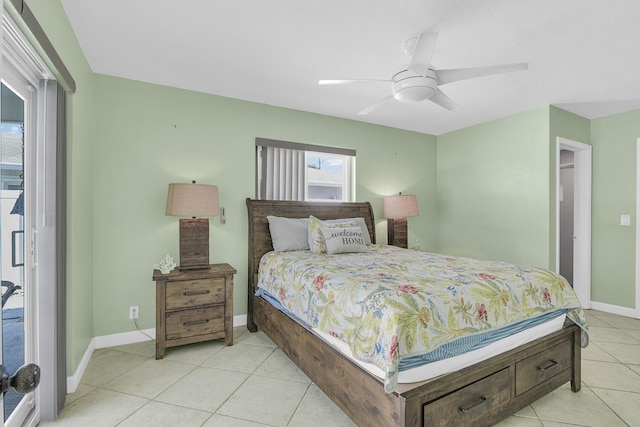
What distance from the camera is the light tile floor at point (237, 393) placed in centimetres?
194

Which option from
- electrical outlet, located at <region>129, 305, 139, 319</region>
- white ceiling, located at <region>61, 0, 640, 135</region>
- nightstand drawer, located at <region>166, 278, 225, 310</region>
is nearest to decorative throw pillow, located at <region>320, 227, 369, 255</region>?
nightstand drawer, located at <region>166, 278, 225, 310</region>

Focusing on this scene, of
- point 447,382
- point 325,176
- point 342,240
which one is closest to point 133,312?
point 342,240

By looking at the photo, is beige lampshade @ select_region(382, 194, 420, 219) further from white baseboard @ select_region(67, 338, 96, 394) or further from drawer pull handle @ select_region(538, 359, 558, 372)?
white baseboard @ select_region(67, 338, 96, 394)

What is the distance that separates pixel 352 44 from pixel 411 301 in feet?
6.35

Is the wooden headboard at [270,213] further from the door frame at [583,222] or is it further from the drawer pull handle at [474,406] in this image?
the door frame at [583,222]

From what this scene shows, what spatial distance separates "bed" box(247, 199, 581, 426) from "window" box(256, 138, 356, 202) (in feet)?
5.42

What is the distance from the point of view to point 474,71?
2.10 m

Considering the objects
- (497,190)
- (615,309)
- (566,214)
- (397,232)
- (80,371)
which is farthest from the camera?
(566,214)

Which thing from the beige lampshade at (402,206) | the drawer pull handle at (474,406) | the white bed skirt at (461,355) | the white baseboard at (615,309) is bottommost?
the white baseboard at (615,309)

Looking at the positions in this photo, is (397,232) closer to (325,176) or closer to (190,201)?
(325,176)

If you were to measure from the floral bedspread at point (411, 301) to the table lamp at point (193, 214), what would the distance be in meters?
0.95

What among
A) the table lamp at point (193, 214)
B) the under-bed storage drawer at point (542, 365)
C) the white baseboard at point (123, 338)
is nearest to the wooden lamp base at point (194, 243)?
the table lamp at point (193, 214)

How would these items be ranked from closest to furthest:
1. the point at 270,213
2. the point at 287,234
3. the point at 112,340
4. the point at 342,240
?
the point at 112,340
the point at 342,240
the point at 287,234
the point at 270,213

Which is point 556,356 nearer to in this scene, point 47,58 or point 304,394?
point 304,394
